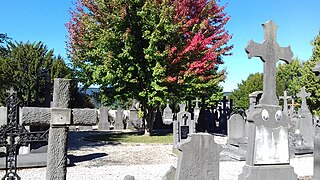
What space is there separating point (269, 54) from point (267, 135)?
1.84 metres

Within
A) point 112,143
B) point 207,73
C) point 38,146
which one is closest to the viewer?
point 38,146

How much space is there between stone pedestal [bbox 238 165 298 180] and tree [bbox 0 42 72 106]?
61.7 ft

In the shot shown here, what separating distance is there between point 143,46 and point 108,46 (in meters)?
2.14

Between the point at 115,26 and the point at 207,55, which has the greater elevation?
the point at 115,26

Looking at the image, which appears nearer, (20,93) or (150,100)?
(150,100)

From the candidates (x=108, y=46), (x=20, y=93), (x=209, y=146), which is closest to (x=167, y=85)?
(x=108, y=46)

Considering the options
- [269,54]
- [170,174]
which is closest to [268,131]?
[269,54]

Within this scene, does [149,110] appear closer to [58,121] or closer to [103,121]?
[103,121]

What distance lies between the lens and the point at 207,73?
703 inches

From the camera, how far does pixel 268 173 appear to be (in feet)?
20.7

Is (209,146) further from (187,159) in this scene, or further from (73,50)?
(73,50)

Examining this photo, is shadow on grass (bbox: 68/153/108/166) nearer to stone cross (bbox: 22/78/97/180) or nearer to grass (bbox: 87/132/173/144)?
grass (bbox: 87/132/173/144)

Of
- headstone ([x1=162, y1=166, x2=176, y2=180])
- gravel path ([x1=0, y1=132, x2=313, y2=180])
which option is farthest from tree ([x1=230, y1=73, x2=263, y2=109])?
headstone ([x1=162, y1=166, x2=176, y2=180])

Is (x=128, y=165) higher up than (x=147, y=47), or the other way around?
(x=147, y=47)
